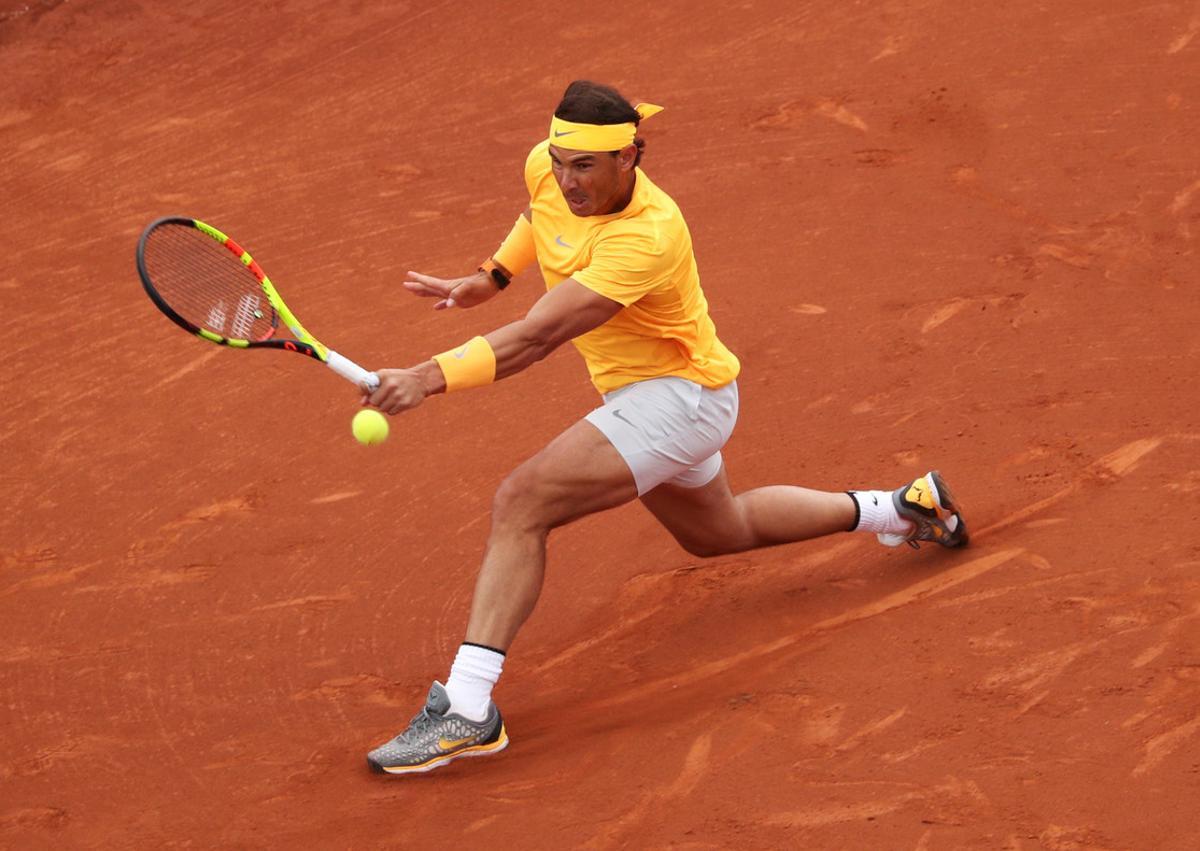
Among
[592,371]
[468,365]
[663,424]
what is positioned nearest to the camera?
[468,365]

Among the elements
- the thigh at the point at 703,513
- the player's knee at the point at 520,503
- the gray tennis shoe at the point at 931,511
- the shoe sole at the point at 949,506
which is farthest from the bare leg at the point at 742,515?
the player's knee at the point at 520,503

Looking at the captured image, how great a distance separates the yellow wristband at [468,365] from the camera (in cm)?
460

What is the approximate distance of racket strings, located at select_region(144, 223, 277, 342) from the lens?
5.26 metres

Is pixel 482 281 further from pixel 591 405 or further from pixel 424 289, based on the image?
pixel 591 405

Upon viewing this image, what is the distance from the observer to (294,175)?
8.88 meters

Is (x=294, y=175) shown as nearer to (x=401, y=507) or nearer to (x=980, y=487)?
(x=401, y=507)

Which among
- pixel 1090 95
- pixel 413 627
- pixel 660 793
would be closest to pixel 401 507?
pixel 413 627

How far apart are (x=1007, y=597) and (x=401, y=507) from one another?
244 centimetres

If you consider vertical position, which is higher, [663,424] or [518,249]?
[518,249]

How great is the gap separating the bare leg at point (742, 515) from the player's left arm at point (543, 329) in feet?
2.82

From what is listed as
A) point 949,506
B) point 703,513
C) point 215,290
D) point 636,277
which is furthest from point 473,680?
point 949,506

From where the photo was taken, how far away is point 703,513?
5.45 m

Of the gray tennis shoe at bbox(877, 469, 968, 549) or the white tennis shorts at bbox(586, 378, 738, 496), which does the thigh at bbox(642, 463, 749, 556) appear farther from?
the gray tennis shoe at bbox(877, 469, 968, 549)

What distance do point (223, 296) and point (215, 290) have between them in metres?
0.09
